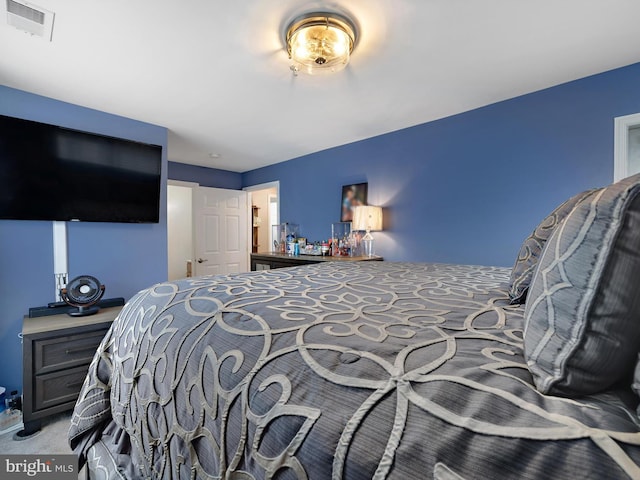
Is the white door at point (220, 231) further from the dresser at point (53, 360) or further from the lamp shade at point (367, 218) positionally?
the lamp shade at point (367, 218)

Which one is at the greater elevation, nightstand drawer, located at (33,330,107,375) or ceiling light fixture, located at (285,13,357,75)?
ceiling light fixture, located at (285,13,357,75)

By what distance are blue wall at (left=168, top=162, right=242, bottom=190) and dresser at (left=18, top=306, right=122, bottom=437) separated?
2813mm

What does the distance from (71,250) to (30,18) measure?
1.76 m

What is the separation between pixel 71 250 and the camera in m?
2.55

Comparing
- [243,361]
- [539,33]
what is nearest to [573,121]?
[539,33]

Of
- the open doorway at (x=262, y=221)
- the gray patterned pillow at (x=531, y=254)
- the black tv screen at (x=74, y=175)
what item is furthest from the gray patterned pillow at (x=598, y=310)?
the open doorway at (x=262, y=221)

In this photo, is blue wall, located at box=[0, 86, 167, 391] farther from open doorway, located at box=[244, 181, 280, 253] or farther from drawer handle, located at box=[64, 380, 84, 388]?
open doorway, located at box=[244, 181, 280, 253]

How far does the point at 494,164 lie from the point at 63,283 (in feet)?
12.9

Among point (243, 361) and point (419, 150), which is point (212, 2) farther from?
point (419, 150)

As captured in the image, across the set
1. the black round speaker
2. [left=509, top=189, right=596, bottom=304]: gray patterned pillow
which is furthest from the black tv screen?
[left=509, top=189, right=596, bottom=304]: gray patterned pillow

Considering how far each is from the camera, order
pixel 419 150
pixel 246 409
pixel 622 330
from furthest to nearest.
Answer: pixel 419 150, pixel 246 409, pixel 622 330

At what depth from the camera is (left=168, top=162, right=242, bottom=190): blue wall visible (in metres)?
4.46

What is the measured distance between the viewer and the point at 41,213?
2.35 m

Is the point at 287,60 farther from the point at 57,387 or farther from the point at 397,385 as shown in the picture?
the point at 57,387
